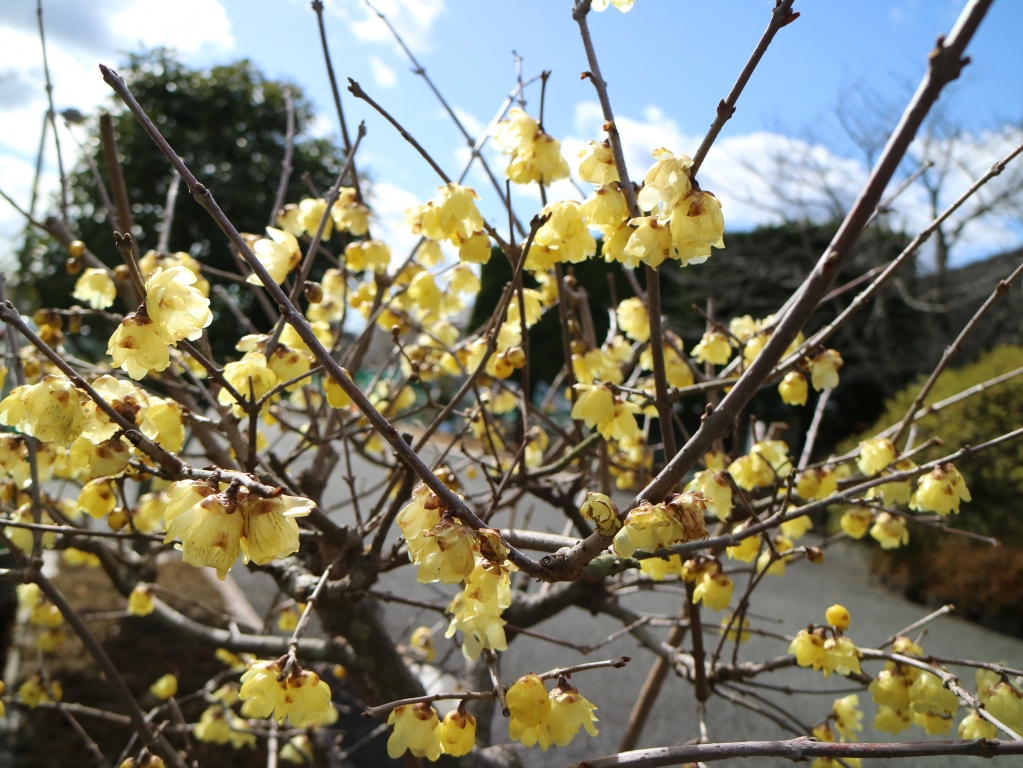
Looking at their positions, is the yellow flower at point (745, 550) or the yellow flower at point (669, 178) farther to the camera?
the yellow flower at point (745, 550)

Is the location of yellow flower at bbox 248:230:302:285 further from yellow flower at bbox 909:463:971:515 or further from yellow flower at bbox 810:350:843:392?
yellow flower at bbox 909:463:971:515

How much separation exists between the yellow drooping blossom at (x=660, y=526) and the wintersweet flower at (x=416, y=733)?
45 cm

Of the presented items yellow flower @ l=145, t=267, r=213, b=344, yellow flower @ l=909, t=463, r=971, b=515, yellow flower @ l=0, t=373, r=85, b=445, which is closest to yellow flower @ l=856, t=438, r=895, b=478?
yellow flower @ l=909, t=463, r=971, b=515

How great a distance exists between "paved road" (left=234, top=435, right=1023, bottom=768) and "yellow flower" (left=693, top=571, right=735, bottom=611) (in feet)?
4.82

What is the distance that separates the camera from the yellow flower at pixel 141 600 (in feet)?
7.02

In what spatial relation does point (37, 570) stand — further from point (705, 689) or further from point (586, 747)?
point (586, 747)

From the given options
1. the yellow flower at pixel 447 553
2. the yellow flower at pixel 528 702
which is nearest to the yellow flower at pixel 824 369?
the yellow flower at pixel 528 702

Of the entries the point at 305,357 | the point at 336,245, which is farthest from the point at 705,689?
the point at 336,245

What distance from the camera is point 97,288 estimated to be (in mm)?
1828

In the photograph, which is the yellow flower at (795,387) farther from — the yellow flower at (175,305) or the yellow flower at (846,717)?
the yellow flower at (175,305)

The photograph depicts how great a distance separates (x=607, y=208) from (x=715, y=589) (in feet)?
2.71

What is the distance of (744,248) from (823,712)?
29.8ft

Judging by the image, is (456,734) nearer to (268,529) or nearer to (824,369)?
(268,529)

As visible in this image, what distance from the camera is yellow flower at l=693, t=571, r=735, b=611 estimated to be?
55.9 inches
